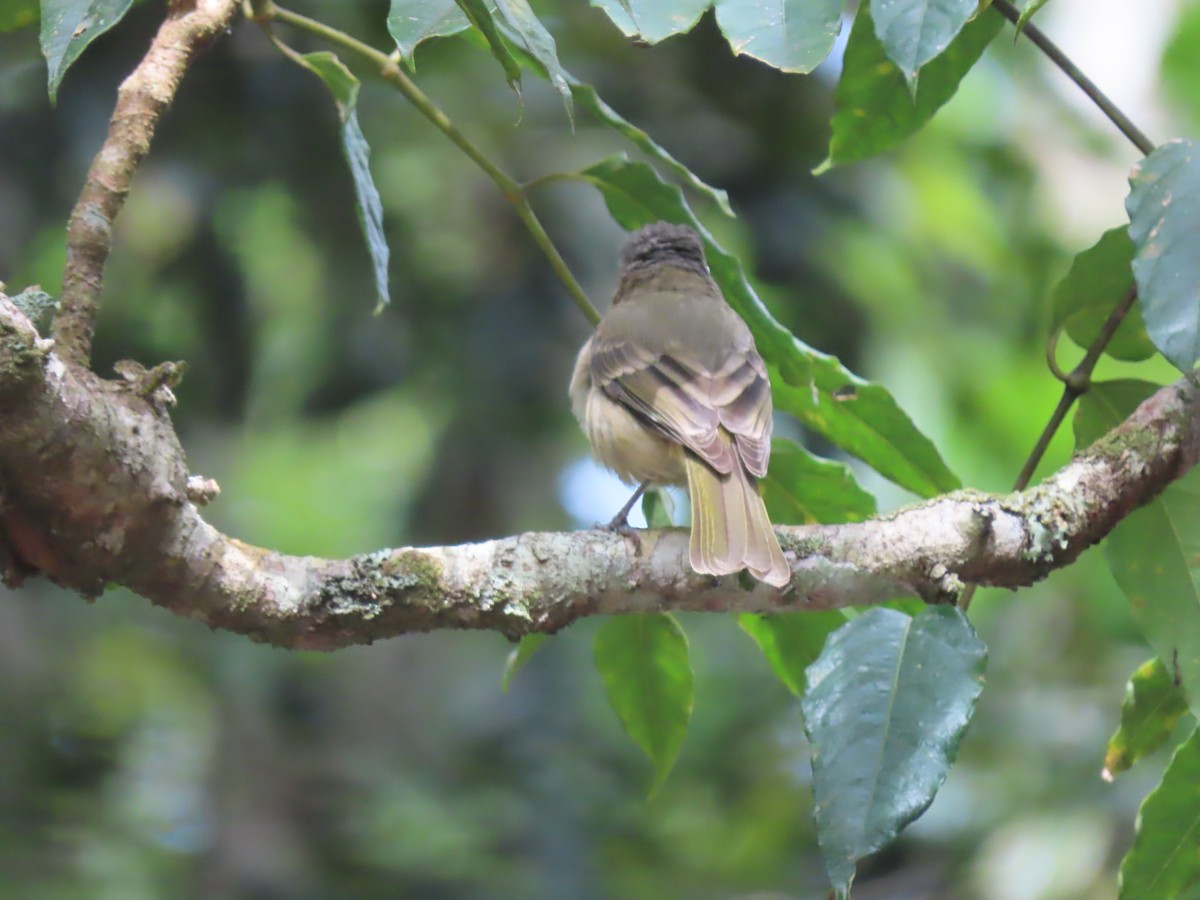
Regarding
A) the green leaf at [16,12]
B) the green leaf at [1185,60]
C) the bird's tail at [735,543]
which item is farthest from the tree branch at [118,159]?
→ the green leaf at [1185,60]

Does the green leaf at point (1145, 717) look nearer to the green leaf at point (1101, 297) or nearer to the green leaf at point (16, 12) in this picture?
the green leaf at point (1101, 297)

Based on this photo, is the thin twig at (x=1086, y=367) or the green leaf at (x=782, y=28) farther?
the thin twig at (x=1086, y=367)

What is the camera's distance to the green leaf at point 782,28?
200 centimetres

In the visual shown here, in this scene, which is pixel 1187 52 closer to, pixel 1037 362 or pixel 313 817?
pixel 1037 362

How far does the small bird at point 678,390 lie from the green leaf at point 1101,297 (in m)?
0.67

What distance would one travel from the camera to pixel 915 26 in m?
1.91

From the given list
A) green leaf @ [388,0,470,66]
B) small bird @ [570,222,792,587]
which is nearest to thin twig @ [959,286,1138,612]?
small bird @ [570,222,792,587]

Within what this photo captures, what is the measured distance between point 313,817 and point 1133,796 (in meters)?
3.00

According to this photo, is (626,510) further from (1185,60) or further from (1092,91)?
(1185,60)

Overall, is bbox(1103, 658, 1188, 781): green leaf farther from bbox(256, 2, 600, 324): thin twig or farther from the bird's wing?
bbox(256, 2, 600, 324): thin twig

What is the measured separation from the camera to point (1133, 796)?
14.4 feet

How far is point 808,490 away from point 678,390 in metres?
0.62

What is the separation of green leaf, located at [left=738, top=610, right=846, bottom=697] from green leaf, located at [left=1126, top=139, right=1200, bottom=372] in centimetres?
83

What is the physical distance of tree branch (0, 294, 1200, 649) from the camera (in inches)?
70.2
